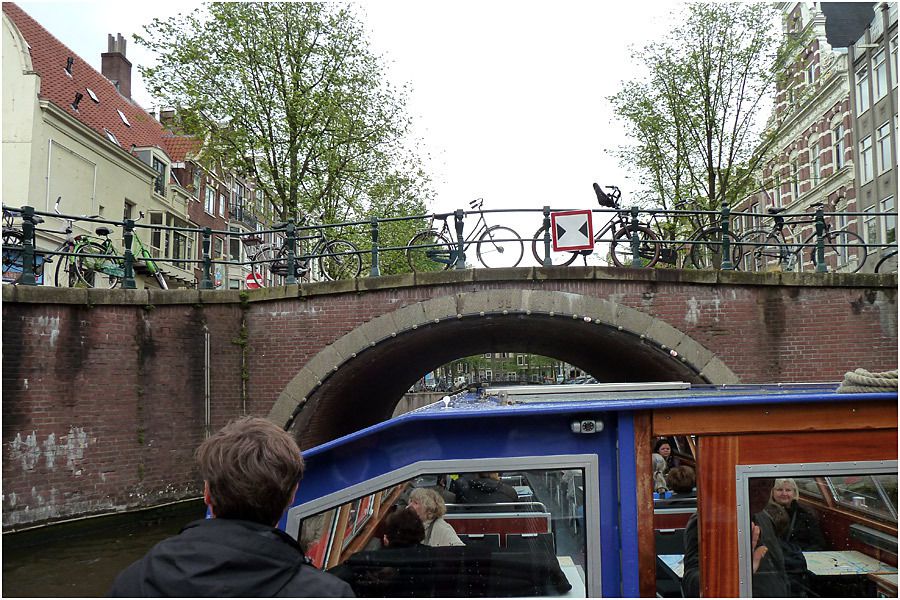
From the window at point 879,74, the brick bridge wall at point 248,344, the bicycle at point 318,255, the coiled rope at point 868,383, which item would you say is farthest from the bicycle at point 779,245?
the window at point 879,74

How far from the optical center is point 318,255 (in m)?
10.8

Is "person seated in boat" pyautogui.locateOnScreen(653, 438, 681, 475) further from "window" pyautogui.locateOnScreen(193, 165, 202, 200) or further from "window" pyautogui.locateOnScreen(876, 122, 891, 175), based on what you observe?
"window" pyautogui.locateOnScreen(193, 165, 202, 200)

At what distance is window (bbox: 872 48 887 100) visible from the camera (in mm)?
25125

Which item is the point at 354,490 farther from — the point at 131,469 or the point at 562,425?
the point at 131,469

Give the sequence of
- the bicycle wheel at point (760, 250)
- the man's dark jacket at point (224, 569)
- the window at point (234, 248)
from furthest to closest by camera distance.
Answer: the window at point (234, 248) → the bicycle wheel at point (760, 250) → the man's dark jacket at point (224, 569)

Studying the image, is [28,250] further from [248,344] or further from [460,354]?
[460,354]

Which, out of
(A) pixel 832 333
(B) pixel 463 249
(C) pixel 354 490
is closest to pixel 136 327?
(B) pixel 463 249

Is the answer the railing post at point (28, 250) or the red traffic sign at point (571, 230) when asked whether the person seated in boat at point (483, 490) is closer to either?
the red traffic sign at point (571, 230)

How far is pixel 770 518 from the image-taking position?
2646 millimetres

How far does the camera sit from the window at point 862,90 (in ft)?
85.3

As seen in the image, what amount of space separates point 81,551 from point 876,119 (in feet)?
88.9

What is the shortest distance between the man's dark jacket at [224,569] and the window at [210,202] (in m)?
35.2

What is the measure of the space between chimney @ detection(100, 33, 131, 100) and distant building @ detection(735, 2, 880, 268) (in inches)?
1031

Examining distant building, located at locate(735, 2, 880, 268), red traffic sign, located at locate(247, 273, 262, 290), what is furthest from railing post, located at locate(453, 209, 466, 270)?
distant building, located at locate(735, 2, 880, 268)
